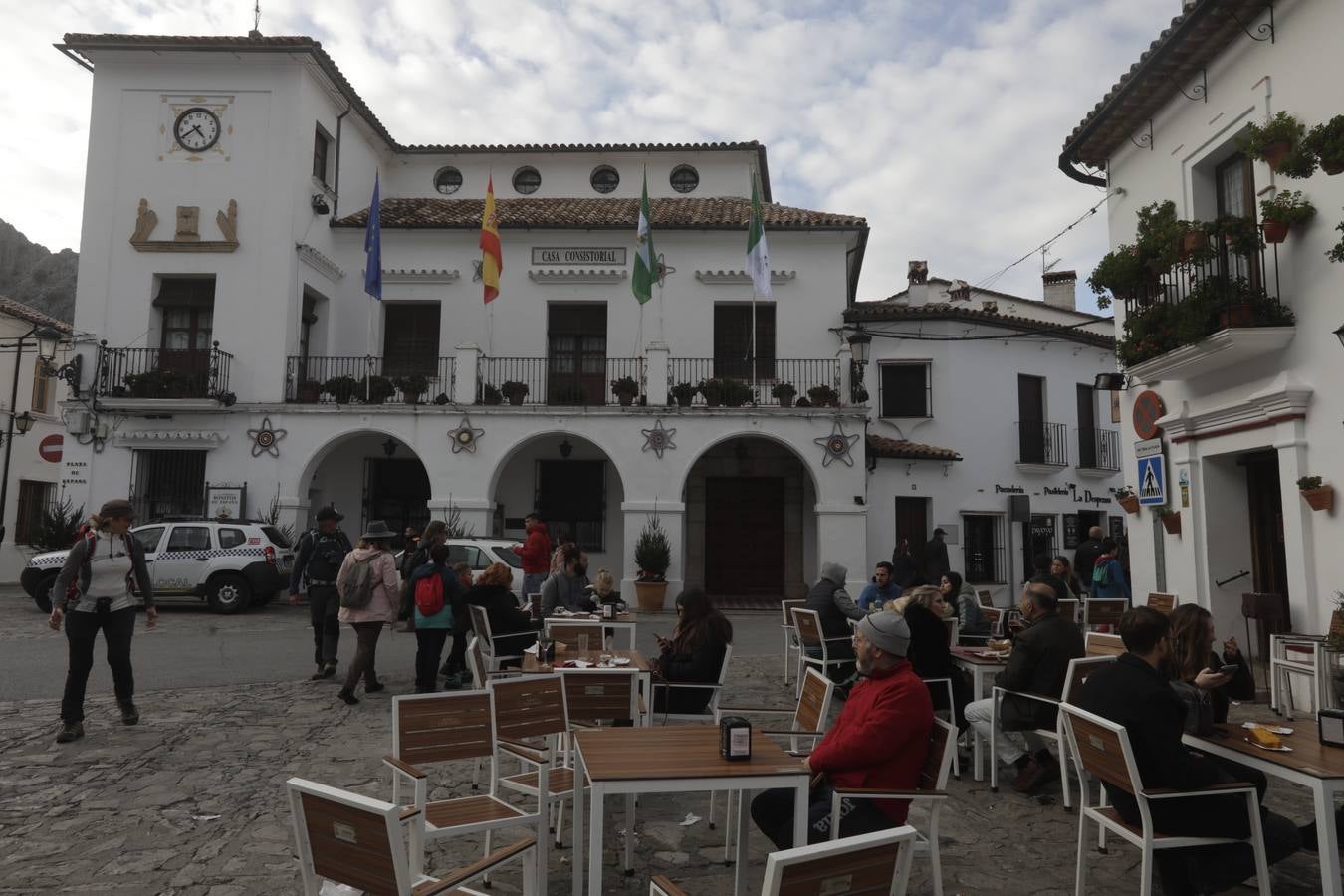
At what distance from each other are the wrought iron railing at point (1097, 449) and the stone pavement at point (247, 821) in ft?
50.4

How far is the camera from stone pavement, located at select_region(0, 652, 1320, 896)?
400 cm

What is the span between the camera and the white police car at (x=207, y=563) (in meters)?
14.0

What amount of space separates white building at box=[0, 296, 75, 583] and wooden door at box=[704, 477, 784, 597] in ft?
55.7

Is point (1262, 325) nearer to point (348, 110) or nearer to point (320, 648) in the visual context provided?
point (320, 648)

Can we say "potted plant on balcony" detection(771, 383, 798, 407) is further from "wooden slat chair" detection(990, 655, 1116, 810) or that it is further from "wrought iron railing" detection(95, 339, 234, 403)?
"wooden slat chair" detection(990, 655, 1116, 810)

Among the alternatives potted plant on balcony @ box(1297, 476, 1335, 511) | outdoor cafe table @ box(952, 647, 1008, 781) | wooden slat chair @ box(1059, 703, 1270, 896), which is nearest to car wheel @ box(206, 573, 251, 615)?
outdoor cafe table @ box(952, 647, 1008, 781)

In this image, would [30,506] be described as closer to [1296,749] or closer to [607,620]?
[607,620]

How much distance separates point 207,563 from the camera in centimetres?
1407

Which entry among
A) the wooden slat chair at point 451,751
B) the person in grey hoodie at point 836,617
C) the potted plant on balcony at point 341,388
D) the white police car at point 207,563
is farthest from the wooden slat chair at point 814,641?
the potted plant on balcony at point 341,388

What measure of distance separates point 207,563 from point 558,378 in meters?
7.50

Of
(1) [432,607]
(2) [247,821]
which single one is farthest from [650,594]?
(2) [247,821]

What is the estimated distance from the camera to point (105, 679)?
8492mm

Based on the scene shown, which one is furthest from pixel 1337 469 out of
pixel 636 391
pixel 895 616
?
pixel 636 391

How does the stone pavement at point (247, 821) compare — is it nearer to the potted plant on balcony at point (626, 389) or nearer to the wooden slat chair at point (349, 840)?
the wooden slat chair at point (349, 840)
